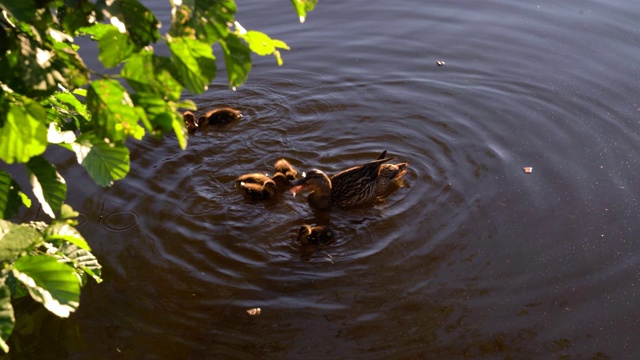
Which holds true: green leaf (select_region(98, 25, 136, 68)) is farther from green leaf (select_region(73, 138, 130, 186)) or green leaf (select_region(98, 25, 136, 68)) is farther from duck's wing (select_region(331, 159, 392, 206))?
duck's wing (select_region(331, 159, 392, 206))

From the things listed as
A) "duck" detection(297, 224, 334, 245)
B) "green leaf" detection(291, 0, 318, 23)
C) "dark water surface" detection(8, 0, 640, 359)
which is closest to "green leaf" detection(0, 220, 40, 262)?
"green leaf" detection(291, 0, 318, 23)

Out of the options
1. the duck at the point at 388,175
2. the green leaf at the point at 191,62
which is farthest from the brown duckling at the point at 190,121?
the green leaf at the point at 191,62

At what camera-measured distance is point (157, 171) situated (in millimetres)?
6816

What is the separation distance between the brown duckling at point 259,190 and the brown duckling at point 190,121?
1.46 metres

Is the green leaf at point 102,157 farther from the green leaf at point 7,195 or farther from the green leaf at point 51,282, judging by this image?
the green leaf at point 51,282

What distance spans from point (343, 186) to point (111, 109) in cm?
460

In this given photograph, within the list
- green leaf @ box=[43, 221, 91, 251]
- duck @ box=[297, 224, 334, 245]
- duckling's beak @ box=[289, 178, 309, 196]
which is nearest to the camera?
green leaf @ box=[43, 221, 91, 251]

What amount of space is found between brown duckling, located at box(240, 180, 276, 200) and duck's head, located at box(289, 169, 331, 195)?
0.68 ft

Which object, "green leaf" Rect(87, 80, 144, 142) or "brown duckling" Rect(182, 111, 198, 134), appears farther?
"brown duckling" Rect(182, 111, 198, 134)

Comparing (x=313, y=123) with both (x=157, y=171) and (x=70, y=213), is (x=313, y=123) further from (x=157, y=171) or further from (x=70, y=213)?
(x=70, y=213)

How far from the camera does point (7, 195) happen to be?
2.30 meters

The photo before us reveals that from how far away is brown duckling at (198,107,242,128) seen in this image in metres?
7.49

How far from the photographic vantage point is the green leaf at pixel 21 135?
193cm

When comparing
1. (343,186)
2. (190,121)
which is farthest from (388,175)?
(190,121)
